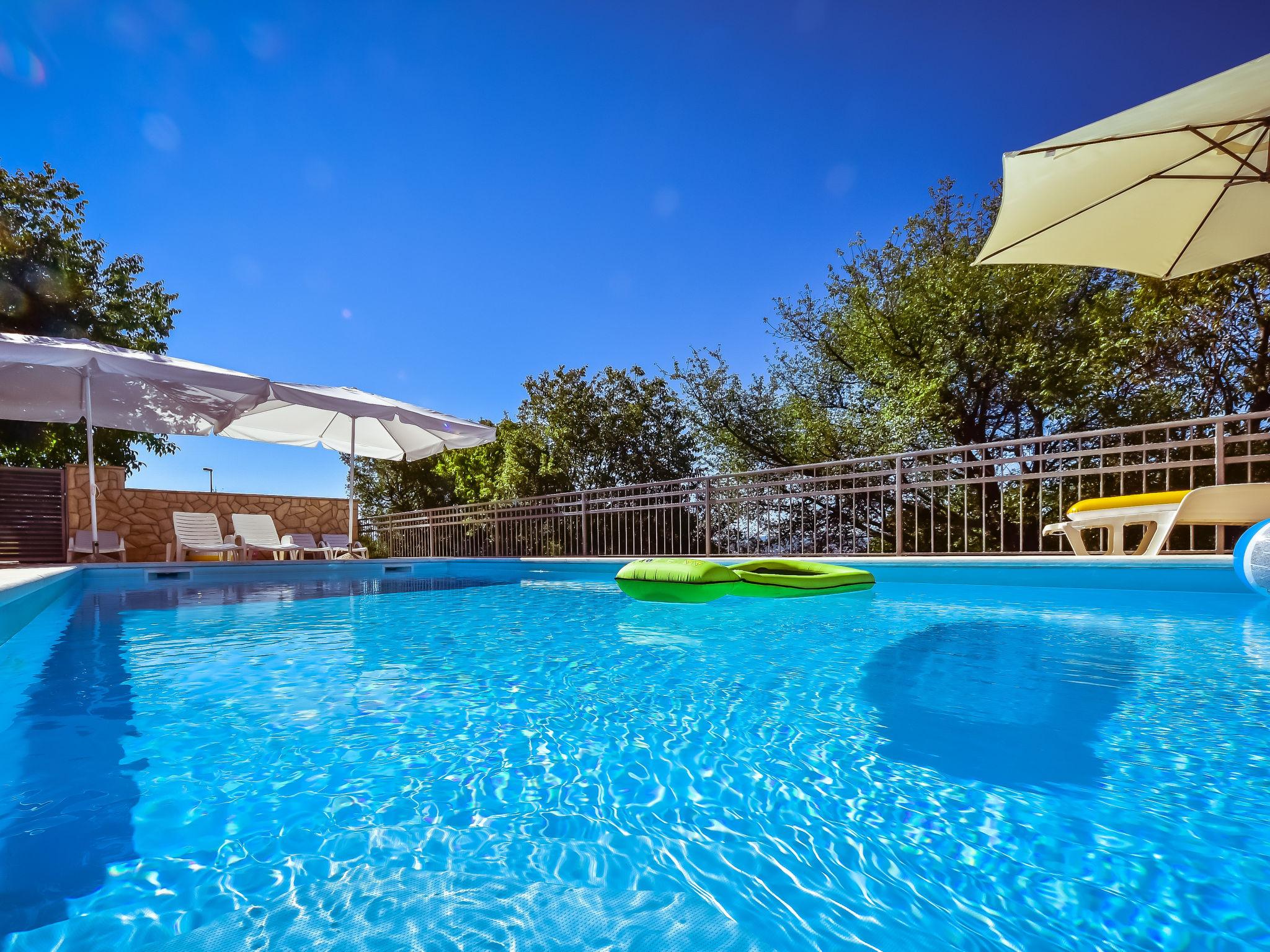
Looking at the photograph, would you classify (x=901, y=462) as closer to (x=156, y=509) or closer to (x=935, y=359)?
(x=935, y=359)

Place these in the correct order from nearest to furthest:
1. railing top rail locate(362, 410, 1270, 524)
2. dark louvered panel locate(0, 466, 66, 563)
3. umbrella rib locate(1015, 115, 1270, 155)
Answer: umbrella rib locate(1015, 115, 1270, 155) < railing top rail locate(362, 410, 1270, 524) < dark louvered panel locate(0, 466, 66, 563)

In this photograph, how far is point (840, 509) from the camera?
781cm

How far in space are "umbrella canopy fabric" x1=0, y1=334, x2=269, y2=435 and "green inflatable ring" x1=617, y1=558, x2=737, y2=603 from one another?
568cm

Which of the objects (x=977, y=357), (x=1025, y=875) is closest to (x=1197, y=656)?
(x=1025, y=875)

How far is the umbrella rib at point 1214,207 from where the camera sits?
3820mm

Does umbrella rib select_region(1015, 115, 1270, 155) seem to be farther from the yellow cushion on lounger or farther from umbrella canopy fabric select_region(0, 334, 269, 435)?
umbrella canopy fabric select_region(0, 334, 269, 435)

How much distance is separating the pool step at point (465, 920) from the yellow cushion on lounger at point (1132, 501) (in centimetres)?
569

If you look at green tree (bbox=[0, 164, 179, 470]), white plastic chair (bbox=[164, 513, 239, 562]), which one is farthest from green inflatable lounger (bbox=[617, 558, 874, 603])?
green tree (bbox=[0, 164, 179, 470])

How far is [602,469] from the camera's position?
14289 millimetres

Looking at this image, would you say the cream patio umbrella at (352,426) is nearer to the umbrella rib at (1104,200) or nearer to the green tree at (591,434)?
the green tree at (591,434)

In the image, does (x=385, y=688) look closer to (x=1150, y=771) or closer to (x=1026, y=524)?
(x=1150, y=771)

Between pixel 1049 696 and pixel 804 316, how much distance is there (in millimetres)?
13005

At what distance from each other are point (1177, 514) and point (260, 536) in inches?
489

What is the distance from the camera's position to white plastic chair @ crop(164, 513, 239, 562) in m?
9.16
